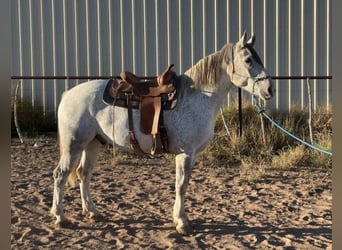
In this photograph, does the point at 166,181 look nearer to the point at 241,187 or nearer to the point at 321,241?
the point at 241,187

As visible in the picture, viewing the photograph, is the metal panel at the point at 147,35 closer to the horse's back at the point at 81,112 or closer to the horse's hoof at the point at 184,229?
the horse's back at the point at 81,112

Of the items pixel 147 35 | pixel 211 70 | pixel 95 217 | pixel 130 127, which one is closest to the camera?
pixel 130 127

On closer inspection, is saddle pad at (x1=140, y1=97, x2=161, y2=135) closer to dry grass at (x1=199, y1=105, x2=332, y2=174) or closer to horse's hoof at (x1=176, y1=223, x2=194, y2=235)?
horse's hoof at (x1=176, y1=223, x2=194, y2=235)

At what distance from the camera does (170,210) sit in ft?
16.2

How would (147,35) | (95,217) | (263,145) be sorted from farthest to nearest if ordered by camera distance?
(147,35) < (263,145) < (95,217)

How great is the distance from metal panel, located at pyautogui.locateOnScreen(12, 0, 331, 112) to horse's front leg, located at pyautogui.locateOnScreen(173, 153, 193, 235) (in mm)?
7649

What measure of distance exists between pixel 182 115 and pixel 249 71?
70cm

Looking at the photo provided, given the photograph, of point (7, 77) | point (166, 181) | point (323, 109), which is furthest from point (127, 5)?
point (7, 77)

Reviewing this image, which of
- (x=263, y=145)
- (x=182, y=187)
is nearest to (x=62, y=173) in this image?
(x=182, y=187)

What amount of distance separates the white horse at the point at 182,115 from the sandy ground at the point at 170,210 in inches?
10.9

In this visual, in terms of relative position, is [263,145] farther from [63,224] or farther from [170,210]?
[63,224]

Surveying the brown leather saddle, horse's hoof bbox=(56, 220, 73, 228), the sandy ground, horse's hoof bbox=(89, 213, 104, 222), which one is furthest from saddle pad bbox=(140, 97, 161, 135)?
horse's hoof bbox=(56, 220, 73, 228)

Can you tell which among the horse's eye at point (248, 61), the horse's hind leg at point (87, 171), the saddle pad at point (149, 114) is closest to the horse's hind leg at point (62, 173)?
the horse's hind leg at point (87, 171)

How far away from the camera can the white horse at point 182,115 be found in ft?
13.4
